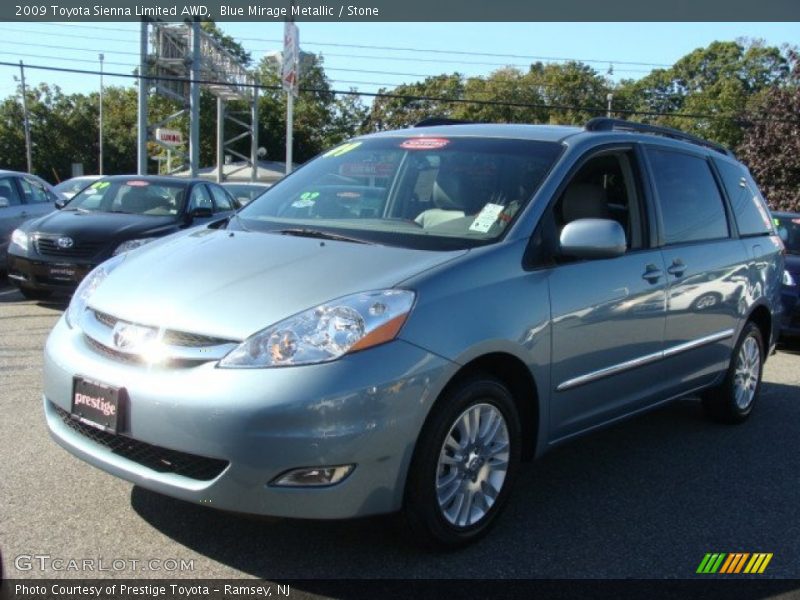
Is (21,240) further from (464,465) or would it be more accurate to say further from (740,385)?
(740,385)

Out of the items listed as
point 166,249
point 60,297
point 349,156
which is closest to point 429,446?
point 166,249

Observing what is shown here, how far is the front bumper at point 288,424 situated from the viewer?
2.82 meters

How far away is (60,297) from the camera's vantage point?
376 inches

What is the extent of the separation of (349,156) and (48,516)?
244cm

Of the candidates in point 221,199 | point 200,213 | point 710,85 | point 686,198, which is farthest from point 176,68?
point 710,85

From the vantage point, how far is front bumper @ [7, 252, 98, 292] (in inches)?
340

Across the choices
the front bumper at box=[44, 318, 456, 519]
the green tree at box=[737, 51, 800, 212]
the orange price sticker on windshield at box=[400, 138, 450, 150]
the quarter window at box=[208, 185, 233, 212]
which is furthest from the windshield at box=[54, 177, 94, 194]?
the green tree at box=[737, 51, 800, 212]

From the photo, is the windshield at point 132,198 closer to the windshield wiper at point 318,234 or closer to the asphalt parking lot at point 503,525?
the asphalt parking lot at point 503,525

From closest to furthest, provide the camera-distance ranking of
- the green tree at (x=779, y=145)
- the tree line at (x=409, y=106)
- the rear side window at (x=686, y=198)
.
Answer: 1. the rear side window at (x=686, y=198)
2. the green tree at (x=779, y=145)
3. the tree line at (x=409, y=106)

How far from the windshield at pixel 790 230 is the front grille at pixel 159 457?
8620 millimetres

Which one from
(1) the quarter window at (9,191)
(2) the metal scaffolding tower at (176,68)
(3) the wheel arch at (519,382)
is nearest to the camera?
(3) the wheel arch at (519,382)

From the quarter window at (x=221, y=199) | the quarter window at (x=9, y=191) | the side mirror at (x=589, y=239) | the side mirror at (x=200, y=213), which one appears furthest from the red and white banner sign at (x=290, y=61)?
the side mirror at (x=589, y=239)

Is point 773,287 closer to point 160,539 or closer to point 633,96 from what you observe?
point 160,539

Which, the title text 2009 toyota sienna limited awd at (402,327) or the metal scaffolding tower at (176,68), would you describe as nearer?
the title text 2009 toyota sienna limited awd at (402,327)
